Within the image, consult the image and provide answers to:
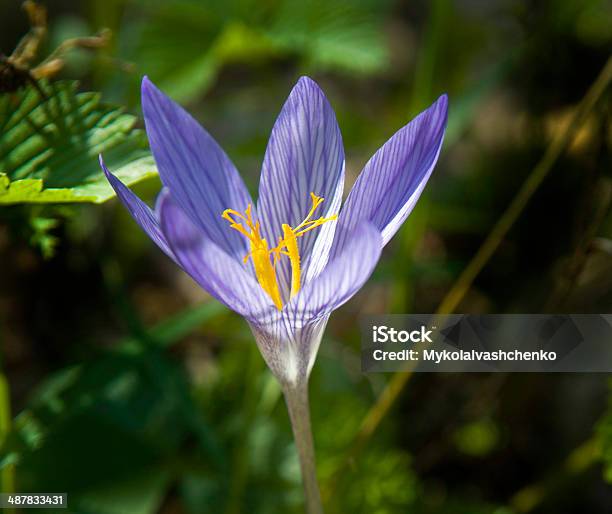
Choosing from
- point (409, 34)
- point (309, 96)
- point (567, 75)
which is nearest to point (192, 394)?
point (309, 96)

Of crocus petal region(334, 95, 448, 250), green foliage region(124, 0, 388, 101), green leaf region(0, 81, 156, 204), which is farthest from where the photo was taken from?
green foliage region(124, 0, 388, 101)

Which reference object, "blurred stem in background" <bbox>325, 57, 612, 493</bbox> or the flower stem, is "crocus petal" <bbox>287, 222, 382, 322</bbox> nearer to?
the flower stem

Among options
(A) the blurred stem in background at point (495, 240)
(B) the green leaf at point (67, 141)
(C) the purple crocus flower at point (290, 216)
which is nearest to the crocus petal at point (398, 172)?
(C) the purple crocus flower at point (290, 216)

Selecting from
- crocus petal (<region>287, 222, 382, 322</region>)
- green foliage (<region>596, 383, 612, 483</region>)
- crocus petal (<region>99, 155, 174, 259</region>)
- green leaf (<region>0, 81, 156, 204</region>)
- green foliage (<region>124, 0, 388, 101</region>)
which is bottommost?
green foliage (<region>596, 383, 612, 483</region>)

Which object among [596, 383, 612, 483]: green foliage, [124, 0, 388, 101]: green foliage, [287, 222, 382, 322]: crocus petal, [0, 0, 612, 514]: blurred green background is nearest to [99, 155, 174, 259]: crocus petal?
[287, 222, 382, 322]: crocus petal

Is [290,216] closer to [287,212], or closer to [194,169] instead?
[287,212]

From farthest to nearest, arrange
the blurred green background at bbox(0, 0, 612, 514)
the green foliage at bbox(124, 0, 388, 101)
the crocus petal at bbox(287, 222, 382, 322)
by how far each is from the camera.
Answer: the green foliage at bbox(124, 0, 388, 101) < the blurred green background at bbox(0, 0, 612, 514) < the crocus petal at bbox(287, 222, 382, 322)

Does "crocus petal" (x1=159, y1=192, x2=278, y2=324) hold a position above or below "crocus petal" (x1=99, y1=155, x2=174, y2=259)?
below

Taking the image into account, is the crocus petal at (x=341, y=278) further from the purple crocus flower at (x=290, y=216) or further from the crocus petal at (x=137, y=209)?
the crocus petal at (x=137, y=209)
